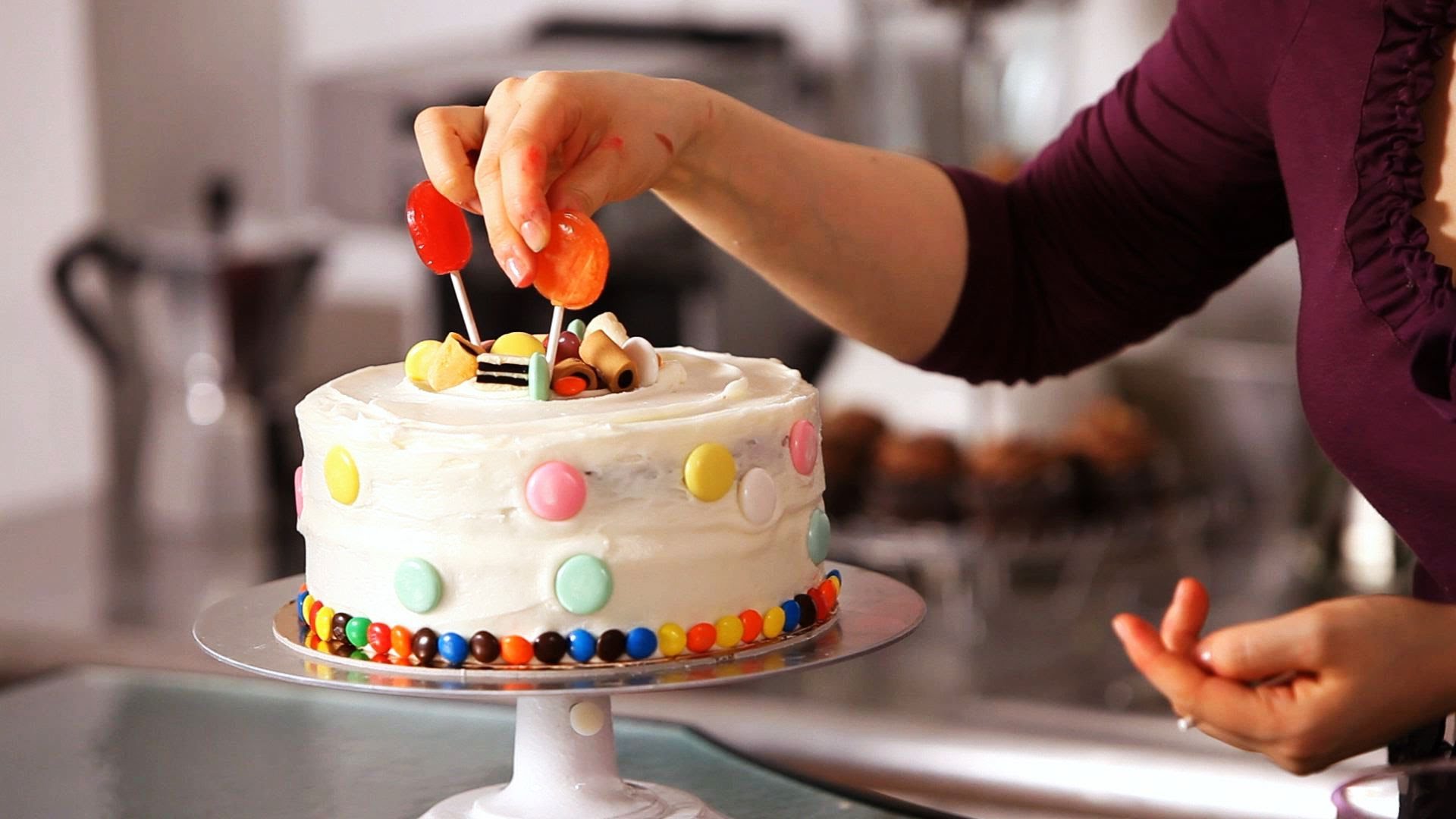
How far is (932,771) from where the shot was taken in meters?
1.66

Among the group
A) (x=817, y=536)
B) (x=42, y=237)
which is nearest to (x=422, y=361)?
(x=817, y=536)

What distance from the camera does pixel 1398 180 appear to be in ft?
2.89

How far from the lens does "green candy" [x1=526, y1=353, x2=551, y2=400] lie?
0.87m

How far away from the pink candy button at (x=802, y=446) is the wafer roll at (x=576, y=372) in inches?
4.2

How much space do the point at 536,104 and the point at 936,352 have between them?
358 millimetres

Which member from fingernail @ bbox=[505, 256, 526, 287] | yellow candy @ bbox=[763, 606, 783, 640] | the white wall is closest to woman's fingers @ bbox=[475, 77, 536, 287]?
fingernail @ bbox=[505, 256, 526, 287]

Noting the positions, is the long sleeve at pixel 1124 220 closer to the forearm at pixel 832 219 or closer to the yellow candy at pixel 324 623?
the forearm at pixel 832 219

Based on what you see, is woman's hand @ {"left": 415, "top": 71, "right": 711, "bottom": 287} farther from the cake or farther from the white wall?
the white wall

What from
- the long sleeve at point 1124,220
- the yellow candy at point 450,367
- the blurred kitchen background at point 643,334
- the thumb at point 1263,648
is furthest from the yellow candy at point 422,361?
the blurred kitchen background at point 643,334

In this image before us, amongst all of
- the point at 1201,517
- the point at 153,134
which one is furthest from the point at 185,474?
the point at 1201,517

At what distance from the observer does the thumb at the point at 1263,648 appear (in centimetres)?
66

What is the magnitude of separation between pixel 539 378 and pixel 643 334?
136cm

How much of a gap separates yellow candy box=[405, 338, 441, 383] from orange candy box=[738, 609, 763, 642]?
8.4 inches

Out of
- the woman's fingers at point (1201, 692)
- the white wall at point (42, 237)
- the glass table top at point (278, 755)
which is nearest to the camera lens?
the woman's fingers at point (1201, 692)
